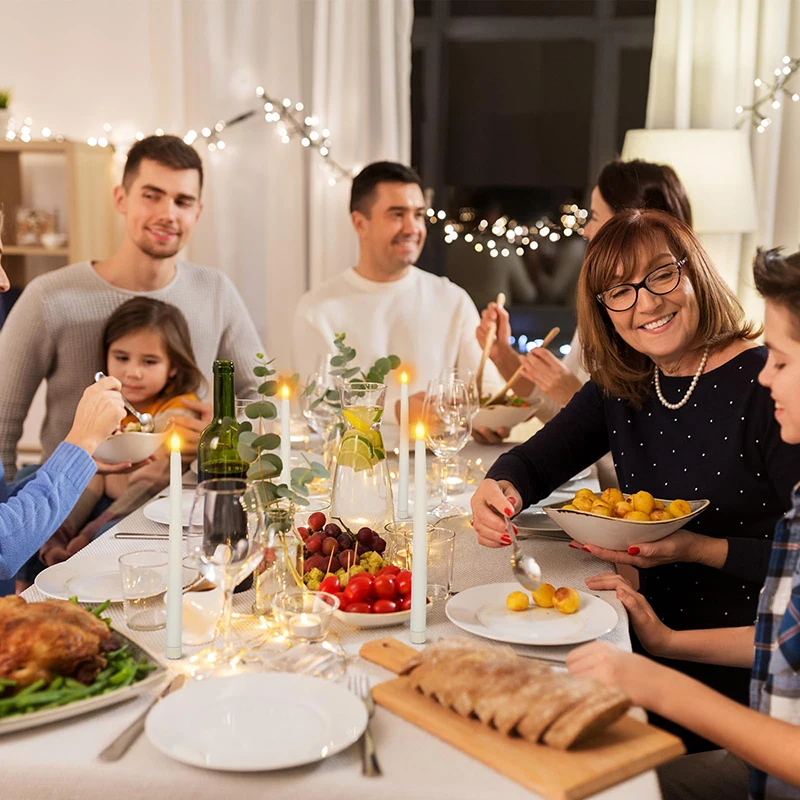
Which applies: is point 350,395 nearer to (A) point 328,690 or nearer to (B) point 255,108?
(A) point 328,690

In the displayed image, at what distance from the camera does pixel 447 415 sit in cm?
191

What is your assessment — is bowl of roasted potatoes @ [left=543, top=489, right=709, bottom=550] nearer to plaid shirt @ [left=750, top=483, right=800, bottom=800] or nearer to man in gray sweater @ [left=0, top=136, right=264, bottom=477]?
plaid shirt @ [left=750, top=483, right=800, bottom=800]

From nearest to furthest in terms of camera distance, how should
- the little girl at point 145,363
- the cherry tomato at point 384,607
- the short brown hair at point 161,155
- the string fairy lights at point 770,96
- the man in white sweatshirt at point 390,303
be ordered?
the cherry tomato at point 384,607, the little girl at point 145,363, the short brown hair at point 161,155, the man in white sweatshirt at point 390,303, the string fairy lights at point 770,96

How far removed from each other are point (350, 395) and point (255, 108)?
9.09ft

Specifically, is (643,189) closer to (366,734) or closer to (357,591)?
(357,591)

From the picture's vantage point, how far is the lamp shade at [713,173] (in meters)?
3.65

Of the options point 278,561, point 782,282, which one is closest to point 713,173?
point 782,282

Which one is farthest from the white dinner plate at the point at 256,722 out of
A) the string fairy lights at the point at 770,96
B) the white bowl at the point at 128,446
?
the string fairy lights at the point at 770,96

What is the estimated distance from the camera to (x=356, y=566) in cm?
134

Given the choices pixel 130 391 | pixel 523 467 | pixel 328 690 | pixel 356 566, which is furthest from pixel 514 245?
pixel 328 690

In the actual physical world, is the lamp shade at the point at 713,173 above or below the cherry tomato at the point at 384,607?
above

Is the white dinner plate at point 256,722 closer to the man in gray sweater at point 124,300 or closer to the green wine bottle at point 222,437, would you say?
the green wine bottle at point 222,437

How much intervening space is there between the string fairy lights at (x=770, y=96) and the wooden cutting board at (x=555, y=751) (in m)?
3.58

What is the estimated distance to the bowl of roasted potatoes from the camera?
146 cm
